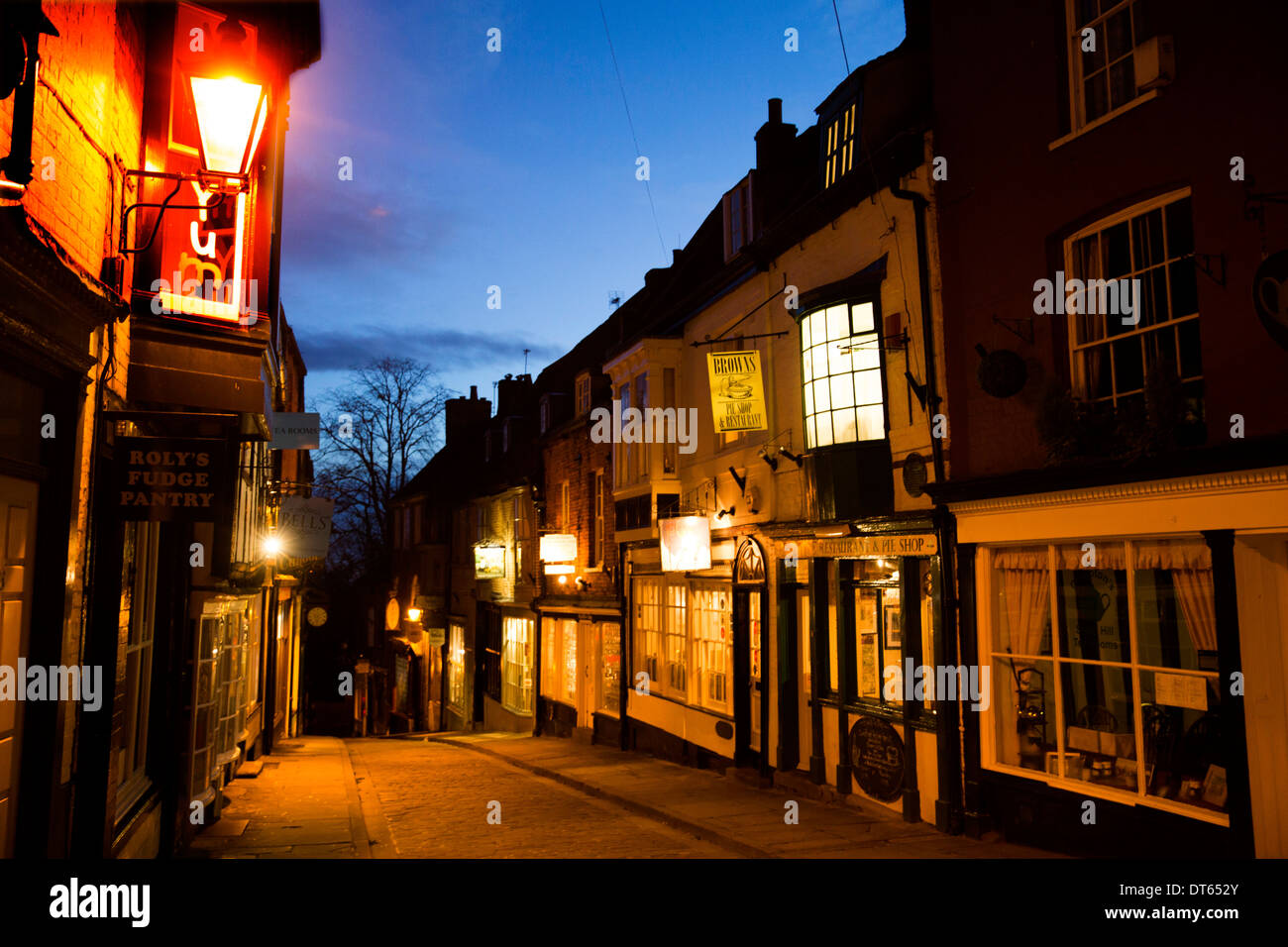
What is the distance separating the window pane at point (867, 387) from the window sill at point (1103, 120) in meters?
3.39

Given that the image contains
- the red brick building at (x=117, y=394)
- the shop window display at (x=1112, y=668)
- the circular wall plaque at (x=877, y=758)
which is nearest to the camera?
the red brick building at (x=117, y=394)

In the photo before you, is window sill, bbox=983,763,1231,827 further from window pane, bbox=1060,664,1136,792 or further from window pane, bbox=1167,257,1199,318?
window pane, bbox=1167,257,1199,318

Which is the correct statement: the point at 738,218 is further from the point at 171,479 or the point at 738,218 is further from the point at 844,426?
the point at 171,479

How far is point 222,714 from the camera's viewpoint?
12.3 metres

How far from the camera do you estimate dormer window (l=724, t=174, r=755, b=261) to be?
15.6 meters

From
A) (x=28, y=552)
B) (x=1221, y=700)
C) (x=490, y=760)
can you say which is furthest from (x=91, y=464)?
(x=490, y=760)

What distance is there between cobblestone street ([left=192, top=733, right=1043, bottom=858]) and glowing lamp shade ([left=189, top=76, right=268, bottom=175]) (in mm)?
6632

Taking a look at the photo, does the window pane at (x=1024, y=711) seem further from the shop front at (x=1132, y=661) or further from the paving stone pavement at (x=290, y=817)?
the paving stone pavement at (x=290, y=817)

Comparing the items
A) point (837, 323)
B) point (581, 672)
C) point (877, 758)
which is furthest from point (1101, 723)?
point (581, 672)

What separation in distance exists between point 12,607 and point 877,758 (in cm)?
921

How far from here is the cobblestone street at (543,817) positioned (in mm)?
9781

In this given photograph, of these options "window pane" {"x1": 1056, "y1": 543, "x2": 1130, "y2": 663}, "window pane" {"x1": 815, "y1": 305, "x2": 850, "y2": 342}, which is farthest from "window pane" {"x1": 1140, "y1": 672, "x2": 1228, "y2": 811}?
"window pane" {"x1": 815, "y1": 305, "x2": 850, "y2": 342}

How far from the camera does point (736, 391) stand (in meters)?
13.5

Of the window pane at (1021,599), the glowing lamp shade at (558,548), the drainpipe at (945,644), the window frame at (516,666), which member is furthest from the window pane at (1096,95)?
the window frame at (516,666)
